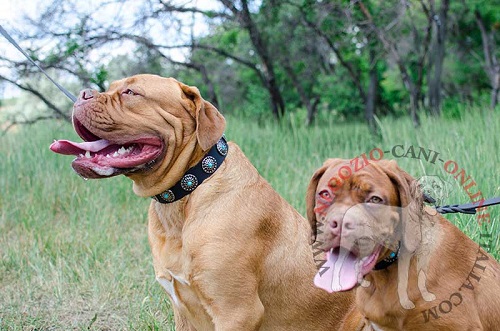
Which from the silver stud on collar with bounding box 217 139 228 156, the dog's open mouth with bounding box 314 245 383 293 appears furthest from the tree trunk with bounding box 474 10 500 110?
the dog's open mouth with bounding box 314 245 383 293

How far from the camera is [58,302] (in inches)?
195

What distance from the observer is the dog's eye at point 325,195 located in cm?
285

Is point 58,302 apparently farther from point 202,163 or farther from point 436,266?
point 436,266

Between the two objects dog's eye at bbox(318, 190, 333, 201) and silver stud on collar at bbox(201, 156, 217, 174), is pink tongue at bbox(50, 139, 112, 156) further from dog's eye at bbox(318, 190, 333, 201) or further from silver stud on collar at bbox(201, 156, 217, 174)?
dog's eye at bbox(318, 190, 333, 201)

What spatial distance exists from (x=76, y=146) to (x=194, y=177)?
0.66 metres

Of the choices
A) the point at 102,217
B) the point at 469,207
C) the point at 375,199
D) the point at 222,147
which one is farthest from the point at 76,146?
the point at 102,217

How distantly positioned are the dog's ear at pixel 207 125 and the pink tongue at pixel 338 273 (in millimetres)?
918

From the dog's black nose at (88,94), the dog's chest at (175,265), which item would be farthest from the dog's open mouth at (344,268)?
the dog's black nose at (88,94)

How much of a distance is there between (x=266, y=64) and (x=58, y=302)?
838 cm

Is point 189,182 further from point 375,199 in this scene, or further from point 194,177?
point 375,199

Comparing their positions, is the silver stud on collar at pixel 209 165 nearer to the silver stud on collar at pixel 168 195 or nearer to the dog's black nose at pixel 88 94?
the silver stud on collar at pixel 168 195

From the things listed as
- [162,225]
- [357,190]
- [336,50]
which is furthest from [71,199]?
[336,50]

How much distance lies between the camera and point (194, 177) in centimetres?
340

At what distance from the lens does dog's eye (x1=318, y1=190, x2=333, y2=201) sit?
2.85 m
